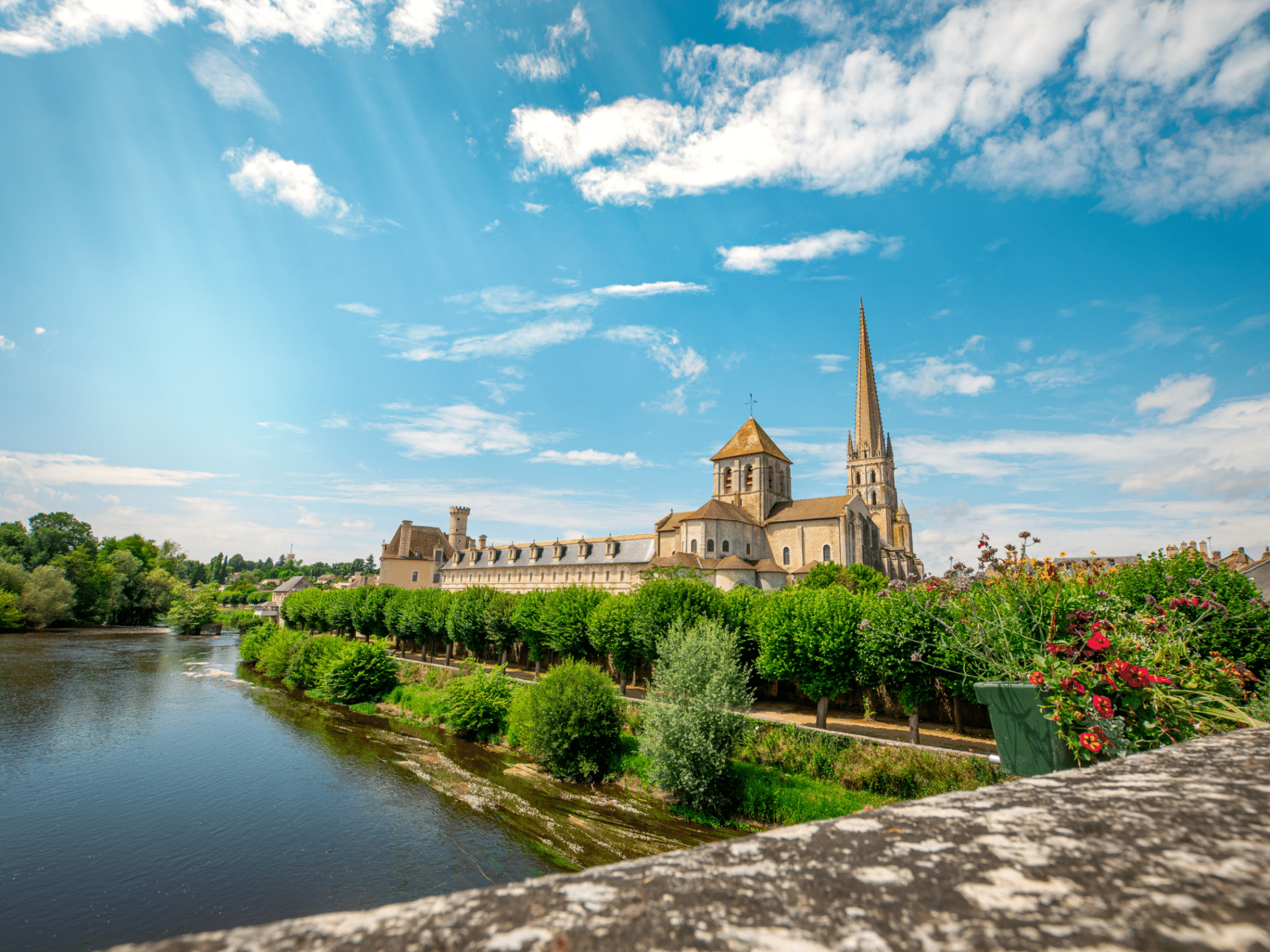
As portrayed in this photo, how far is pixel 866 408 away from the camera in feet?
312

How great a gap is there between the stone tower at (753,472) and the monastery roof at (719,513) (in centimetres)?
347

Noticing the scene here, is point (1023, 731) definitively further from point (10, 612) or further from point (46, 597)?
point (46, 597)

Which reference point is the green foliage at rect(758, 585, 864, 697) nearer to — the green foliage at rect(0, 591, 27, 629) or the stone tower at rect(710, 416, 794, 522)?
the stone tower at rect(710, 416, 794, 522)

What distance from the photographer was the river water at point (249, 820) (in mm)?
15297

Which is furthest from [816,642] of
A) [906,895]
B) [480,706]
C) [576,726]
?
[906,895]

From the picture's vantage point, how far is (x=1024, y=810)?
175 cm

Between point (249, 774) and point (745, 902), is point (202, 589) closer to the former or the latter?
point (249, 774)

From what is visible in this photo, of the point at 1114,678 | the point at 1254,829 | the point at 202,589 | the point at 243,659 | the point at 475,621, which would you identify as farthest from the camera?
the point at 202,589

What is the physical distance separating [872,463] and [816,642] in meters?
74.2

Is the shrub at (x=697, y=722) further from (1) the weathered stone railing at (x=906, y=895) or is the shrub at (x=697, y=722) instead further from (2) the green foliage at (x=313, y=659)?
(2) the green foliage at (x=313, y=659)

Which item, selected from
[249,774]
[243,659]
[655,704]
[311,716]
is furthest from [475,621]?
[243,659]

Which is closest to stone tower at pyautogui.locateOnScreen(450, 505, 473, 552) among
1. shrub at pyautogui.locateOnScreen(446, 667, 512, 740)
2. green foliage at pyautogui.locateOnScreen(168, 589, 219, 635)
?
green foliage at pyautogui.locateOnScreen(168, 589, 219, 635)

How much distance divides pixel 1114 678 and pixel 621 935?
16.3ft

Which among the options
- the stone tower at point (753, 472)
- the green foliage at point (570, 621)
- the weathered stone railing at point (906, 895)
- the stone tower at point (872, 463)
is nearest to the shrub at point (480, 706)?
the green foliage at point (570, 621)
